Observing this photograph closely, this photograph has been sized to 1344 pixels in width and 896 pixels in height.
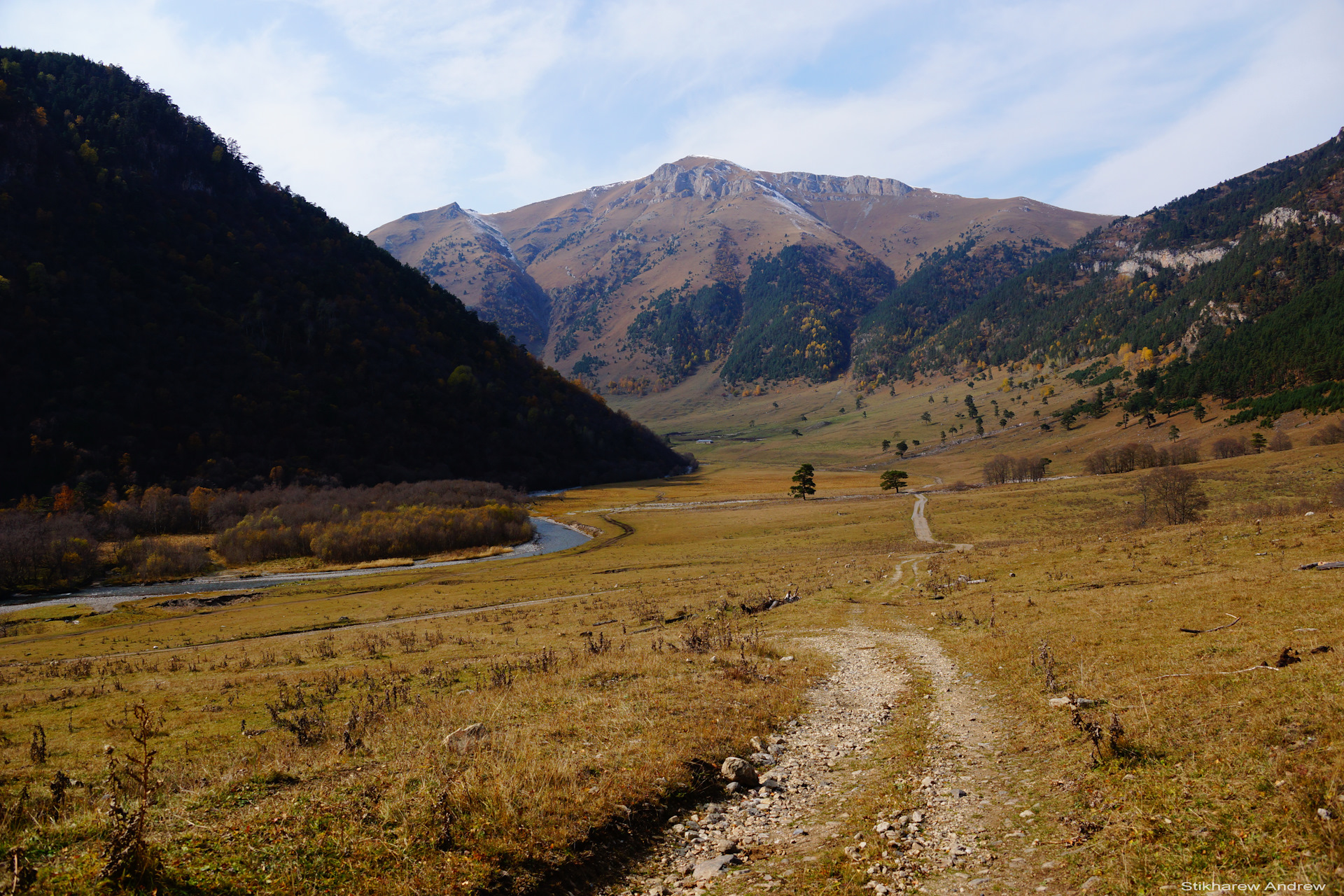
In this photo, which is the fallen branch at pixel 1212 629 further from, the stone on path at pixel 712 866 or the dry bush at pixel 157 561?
the dry bush at pixel 157 561

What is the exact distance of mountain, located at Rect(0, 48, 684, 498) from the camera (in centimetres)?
11794

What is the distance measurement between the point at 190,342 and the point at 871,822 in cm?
17465

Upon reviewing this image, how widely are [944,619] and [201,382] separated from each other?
157399 mm

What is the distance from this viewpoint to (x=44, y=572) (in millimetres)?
72250

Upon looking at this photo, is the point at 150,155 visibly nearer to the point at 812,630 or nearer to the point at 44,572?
the point at 44,572

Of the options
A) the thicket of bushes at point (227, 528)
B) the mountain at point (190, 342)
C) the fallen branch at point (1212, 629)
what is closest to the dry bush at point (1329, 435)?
the fallen branch at point (1212, 629)

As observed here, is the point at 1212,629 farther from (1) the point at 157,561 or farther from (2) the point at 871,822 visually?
(1) the point at 157,561

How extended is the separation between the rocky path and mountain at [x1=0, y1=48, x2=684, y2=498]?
433 ft

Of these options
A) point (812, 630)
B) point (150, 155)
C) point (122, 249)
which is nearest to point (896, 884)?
point (812, 630)

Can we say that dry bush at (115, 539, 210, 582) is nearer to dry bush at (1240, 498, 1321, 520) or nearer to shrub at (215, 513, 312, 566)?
shrub at (215, 513, 312, 566)

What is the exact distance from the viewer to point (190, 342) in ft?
462

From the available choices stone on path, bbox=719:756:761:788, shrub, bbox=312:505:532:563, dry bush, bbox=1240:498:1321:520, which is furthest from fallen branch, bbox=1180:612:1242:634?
shrub, bbox=312:505:532:563

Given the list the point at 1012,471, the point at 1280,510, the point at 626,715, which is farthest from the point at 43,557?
the point at 1012,471

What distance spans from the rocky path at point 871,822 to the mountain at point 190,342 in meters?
132
